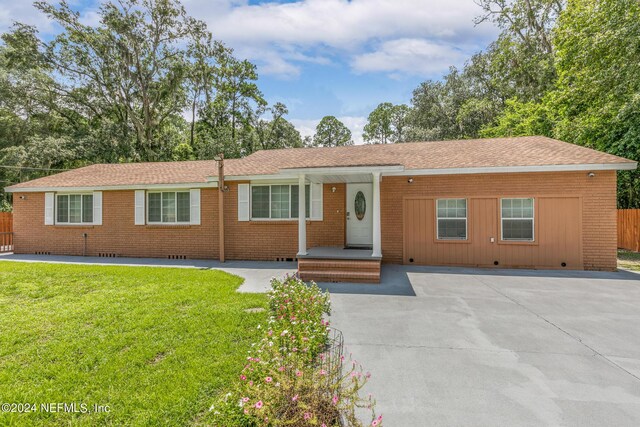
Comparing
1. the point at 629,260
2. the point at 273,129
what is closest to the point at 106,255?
the point at 629,260

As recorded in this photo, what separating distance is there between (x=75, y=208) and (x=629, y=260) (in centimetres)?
2038

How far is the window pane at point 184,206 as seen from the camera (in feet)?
36.3

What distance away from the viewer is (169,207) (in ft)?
36.9

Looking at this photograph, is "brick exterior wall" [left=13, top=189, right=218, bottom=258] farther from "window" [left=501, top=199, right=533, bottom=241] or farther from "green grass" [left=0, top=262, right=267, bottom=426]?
"window" [left=501, top=199, right=533, bottom=241]

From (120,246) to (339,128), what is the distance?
33.9 meters

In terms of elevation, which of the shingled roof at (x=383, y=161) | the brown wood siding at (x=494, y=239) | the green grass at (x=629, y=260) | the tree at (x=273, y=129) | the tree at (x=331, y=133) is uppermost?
the tree at (x=331, y=133)

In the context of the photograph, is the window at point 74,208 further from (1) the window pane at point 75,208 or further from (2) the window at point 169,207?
(2) the window at point 169,207

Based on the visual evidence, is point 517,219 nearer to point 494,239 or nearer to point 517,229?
point 517,229

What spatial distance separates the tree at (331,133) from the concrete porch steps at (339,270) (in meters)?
34.2

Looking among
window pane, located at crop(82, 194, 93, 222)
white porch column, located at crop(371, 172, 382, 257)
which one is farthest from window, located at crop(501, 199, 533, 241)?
window pane, located at crop(82, 194, 93, 222)

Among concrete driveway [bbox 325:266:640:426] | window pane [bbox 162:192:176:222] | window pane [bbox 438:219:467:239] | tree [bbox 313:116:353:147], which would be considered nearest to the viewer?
concrete driveway [bbox 325:266:640:426]

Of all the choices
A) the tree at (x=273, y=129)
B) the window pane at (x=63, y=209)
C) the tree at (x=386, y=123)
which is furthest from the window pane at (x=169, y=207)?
the tree at (x=386, y=123)

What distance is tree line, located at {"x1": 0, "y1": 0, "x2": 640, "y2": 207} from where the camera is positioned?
1313cm

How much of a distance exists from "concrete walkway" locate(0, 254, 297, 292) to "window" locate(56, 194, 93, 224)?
4.72 feet
